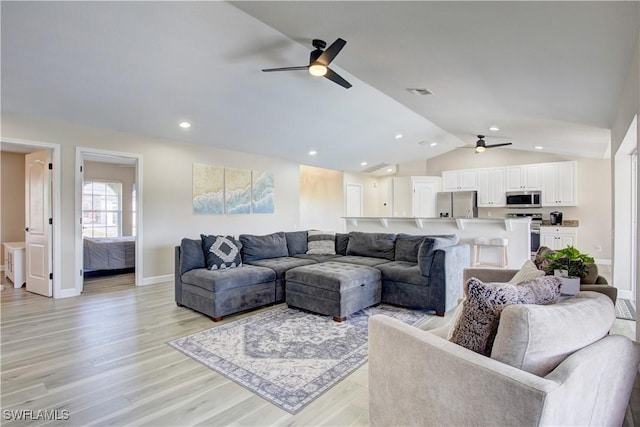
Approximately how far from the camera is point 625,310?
3965 millimetres

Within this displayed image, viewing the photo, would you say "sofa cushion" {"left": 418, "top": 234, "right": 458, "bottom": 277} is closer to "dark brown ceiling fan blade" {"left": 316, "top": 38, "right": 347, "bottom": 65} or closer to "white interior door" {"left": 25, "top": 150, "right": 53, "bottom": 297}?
"dark brown ceiling fan blade" {"left": 316, "top": 38, "right": 347, "bottom": 65}

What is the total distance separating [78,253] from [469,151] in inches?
367

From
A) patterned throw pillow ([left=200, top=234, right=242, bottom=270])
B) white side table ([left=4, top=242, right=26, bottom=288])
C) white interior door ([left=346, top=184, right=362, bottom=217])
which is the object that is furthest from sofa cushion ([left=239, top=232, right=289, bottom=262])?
white interior door ([left=346, top=184, right=362, bottom=217])

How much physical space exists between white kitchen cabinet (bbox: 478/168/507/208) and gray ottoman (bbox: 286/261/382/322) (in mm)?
6152

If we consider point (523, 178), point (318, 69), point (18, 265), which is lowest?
point (18, 265)

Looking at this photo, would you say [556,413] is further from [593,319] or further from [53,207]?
[53,207]

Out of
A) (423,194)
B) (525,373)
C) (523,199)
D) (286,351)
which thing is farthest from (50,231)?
(523,199)

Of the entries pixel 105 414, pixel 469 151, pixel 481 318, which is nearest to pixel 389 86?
pixel 481 318

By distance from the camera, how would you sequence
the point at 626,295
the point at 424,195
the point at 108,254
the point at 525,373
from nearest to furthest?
the point at 525,373 → the point at 626,295 → the point at 108,254 → the point at 424,195

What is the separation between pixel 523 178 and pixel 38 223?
9.91 m

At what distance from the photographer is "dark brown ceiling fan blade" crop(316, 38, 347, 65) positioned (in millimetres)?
2611

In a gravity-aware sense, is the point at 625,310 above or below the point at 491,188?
below

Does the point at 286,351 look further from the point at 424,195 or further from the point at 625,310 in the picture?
the point at 424,195

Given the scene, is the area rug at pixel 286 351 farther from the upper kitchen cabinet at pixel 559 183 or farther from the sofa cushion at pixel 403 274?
A: the upper kitchen cabinet at pixel 559 183
